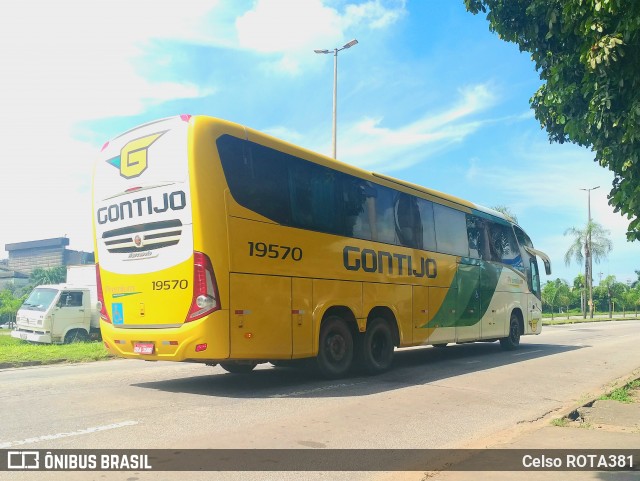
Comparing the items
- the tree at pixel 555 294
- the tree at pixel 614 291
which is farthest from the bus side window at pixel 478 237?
the tree at pixel 614 291

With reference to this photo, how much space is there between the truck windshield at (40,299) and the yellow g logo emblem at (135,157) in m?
11.3

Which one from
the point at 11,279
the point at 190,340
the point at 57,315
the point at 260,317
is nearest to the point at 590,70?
the point at 260,317

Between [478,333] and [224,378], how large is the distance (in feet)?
23.7

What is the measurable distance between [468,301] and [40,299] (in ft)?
45.2

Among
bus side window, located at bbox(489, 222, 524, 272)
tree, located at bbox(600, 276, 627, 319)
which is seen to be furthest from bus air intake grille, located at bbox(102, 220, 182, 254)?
tree, located at bbox(600, 276, 627, 319)

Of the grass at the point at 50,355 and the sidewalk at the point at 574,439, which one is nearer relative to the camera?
the sidewalk at the point at 574,439

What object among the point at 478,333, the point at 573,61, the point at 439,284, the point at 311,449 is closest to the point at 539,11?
the point at 573,61

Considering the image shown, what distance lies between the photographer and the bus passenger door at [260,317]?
7.86 m

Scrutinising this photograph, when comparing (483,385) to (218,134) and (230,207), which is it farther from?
(218,134)

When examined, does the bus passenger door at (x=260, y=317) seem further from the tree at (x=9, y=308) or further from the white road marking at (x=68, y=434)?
the tree at (x=9, y=308)

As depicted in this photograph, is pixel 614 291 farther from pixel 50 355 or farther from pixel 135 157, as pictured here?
pixel 135 157

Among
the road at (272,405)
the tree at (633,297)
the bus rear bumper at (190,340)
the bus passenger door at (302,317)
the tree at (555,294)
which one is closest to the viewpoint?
the road at (272,405)

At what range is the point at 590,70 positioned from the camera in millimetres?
5660

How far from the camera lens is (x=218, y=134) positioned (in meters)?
8.01
